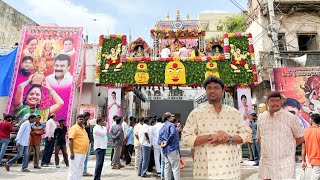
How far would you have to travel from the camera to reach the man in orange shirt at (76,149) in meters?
5.30

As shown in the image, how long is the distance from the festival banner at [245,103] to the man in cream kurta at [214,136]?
9.91 meters

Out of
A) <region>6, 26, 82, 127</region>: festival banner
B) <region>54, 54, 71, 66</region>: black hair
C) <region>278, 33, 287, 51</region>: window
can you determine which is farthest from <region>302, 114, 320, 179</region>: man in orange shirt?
<region>54, 54, 71, 66</region>: black hair

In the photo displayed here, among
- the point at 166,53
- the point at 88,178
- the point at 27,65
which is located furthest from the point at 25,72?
the point at 88,178

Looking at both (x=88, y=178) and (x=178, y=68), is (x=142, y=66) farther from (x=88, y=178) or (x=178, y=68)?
(x=88, y=178)

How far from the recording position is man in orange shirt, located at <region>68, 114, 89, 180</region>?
5297 millimetres

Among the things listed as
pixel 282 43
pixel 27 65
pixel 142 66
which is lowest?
pixel 142 66

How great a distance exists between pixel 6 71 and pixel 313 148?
43.7 ft

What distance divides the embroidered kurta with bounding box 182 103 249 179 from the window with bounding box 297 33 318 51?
1470 cm

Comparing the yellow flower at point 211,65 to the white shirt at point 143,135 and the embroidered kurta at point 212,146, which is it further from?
the embroidered kurta at point 212,146

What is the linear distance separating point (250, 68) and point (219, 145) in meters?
10.6

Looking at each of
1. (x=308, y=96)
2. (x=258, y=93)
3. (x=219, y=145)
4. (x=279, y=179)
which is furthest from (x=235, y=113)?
(x=258, y=93)

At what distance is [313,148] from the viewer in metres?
4.75

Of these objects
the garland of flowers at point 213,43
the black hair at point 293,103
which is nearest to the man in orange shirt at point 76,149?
the garland of flowers at point 213,43

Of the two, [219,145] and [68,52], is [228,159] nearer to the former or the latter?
[219,145]
